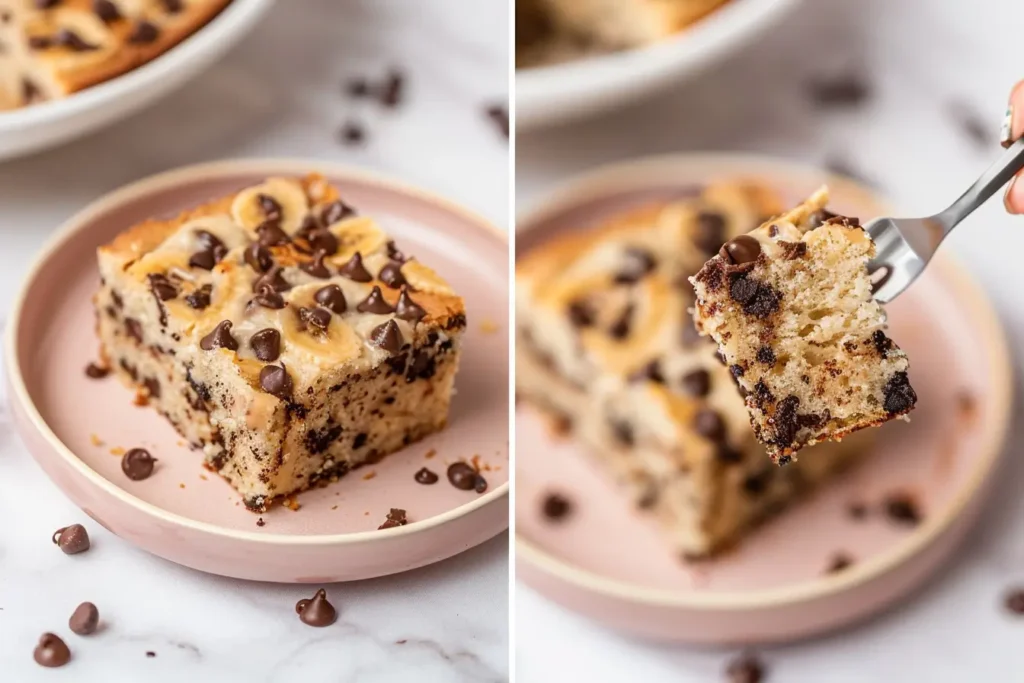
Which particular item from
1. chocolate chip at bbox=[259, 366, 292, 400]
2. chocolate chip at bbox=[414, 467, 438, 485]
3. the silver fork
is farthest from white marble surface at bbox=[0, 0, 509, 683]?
the silver fork

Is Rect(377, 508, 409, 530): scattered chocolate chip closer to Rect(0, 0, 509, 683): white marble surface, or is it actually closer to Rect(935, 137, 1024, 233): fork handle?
Rect(0, 0, 509, 683): white marble surface

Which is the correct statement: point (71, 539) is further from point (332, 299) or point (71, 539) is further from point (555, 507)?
point (555, 507)

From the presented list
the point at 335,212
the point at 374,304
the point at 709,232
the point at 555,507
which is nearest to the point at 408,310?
the point at 374,304

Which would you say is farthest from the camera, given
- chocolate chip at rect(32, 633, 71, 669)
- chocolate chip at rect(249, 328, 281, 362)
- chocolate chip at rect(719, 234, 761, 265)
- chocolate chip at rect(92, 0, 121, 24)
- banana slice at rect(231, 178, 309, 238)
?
chocolate chip at rect(92, 0, 121, 24)

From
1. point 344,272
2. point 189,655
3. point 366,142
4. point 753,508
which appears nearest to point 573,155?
point 366,142

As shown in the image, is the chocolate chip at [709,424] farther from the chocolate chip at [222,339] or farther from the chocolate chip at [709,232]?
the chocolate chip at [222,339]

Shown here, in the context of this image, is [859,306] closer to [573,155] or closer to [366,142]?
[573,155]

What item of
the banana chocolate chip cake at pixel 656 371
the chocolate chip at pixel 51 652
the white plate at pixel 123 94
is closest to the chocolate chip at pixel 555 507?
the banana chocolate chip cake at pixel 656 371
